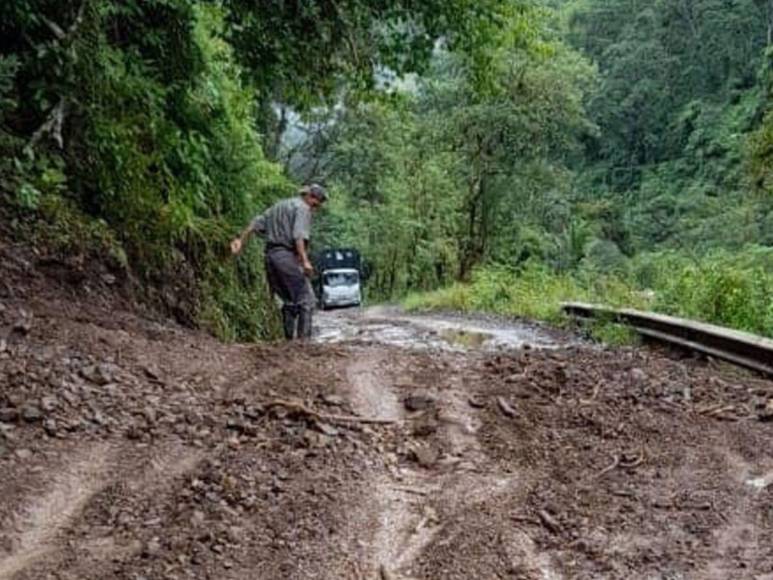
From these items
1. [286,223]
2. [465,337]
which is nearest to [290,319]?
[286,223]

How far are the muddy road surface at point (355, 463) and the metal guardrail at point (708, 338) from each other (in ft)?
1.67

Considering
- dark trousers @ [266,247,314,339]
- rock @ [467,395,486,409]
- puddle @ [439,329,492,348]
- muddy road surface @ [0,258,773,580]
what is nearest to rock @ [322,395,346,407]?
muddy road surface @ [0,258,773,580]

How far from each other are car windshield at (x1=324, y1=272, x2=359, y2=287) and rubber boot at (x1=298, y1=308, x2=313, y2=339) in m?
28.3

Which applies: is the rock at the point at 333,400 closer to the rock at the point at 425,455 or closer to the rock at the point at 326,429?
the rock at the point at 326,429

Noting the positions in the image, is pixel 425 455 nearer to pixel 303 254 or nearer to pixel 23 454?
pixel 23 454

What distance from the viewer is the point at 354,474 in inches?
160

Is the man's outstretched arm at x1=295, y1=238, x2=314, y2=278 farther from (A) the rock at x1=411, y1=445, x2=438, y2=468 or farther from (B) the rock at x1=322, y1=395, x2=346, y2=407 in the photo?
(A) the rock at x1=411, y1=445, x2=438, y2=468

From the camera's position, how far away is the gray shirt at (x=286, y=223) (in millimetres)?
9070

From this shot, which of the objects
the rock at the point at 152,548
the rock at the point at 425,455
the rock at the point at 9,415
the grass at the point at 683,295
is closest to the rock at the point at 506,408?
the rock at the point at 425,455

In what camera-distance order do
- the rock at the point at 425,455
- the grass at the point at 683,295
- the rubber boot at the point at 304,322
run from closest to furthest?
1. the rock at the point at 425,455
2. the rubber boot at the point at 304,322
3. the grass at the point at 683,295

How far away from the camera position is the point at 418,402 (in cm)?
514

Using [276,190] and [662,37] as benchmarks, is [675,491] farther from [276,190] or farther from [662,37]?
[662,37]

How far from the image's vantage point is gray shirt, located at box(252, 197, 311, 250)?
9070mm

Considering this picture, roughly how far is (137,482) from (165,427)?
715mm
